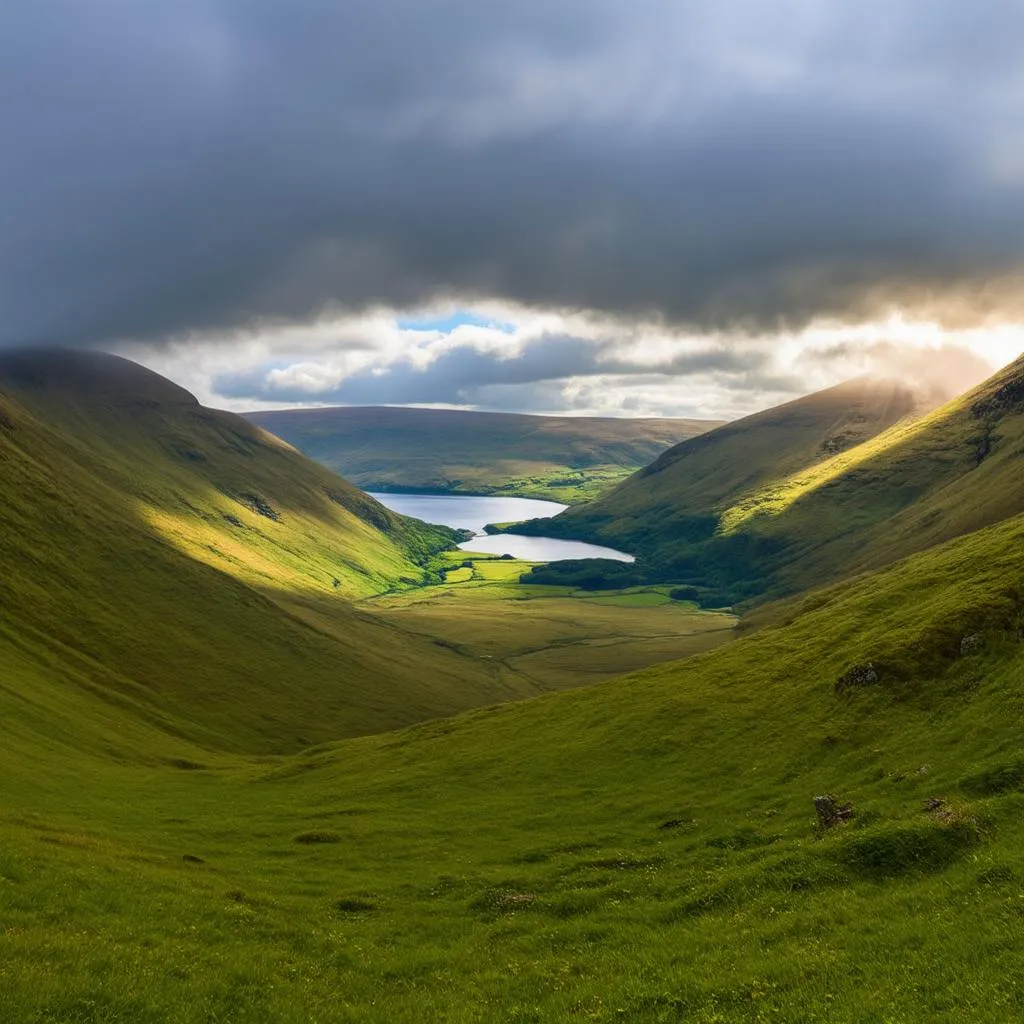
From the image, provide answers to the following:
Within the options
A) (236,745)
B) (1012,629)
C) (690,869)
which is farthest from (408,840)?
(236,745)

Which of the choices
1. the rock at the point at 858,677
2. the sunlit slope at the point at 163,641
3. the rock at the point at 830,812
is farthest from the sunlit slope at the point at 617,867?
the sunlit slope at the point at 163,641

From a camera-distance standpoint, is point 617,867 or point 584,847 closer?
point 617,867

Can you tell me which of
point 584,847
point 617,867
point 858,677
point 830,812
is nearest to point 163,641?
point 584,847

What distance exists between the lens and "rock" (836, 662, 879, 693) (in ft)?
172

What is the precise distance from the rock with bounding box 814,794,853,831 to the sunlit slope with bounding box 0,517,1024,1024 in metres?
0.82

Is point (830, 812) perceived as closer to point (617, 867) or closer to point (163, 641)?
point (617, 867)

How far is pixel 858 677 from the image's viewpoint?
5341 centimetres

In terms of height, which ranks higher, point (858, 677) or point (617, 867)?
point (858, 677)

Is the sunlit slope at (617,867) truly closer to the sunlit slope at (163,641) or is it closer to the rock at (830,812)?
the rock at (830,812)

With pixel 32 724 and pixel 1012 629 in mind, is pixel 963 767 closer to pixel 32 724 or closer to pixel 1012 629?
pixel 1012 629

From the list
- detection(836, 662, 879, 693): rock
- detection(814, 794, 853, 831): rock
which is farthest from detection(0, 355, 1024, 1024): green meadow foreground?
detection(814, 794, 853, 831): rock

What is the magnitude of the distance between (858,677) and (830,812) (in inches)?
879

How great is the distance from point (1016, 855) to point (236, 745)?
109 metres

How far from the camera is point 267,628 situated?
586 feet
